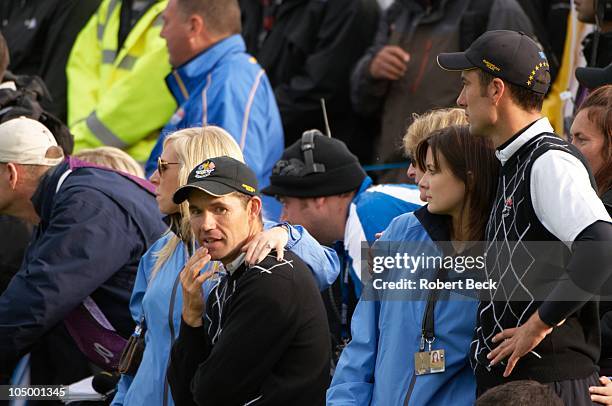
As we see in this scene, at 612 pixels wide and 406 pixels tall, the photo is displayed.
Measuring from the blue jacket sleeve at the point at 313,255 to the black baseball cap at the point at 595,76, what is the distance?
4.50ft

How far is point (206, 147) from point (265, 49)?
12.2 ft

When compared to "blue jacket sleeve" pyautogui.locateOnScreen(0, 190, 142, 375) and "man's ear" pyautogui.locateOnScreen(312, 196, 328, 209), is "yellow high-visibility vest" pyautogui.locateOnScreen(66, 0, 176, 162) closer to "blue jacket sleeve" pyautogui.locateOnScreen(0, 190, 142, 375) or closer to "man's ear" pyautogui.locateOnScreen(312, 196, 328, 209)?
"blue jacket sleeve" pyautogui.locateOnScreen(0, 190, 142, 375)

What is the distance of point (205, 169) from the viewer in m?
4.84

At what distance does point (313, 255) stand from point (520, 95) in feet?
4.05

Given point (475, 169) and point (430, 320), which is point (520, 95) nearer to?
point (475, 169)

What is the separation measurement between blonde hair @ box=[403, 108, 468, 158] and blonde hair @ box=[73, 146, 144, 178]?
2207 mm

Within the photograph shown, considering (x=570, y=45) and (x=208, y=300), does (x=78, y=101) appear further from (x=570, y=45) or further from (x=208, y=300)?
(x=208, y=300)

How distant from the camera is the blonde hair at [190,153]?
5.38 metres

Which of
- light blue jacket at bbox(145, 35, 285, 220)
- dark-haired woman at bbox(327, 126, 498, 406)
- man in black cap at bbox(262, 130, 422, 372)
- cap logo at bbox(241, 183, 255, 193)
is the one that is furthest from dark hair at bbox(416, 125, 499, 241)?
light blue jacket at bbox(145, 35, 285, 220)

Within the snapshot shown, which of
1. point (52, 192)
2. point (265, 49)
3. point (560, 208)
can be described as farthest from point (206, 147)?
point (265, 49)

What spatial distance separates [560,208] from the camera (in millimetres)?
3867

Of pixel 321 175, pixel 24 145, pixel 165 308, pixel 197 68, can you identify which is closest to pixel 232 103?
pixel 197 68

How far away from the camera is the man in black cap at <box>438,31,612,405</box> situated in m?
3.84
